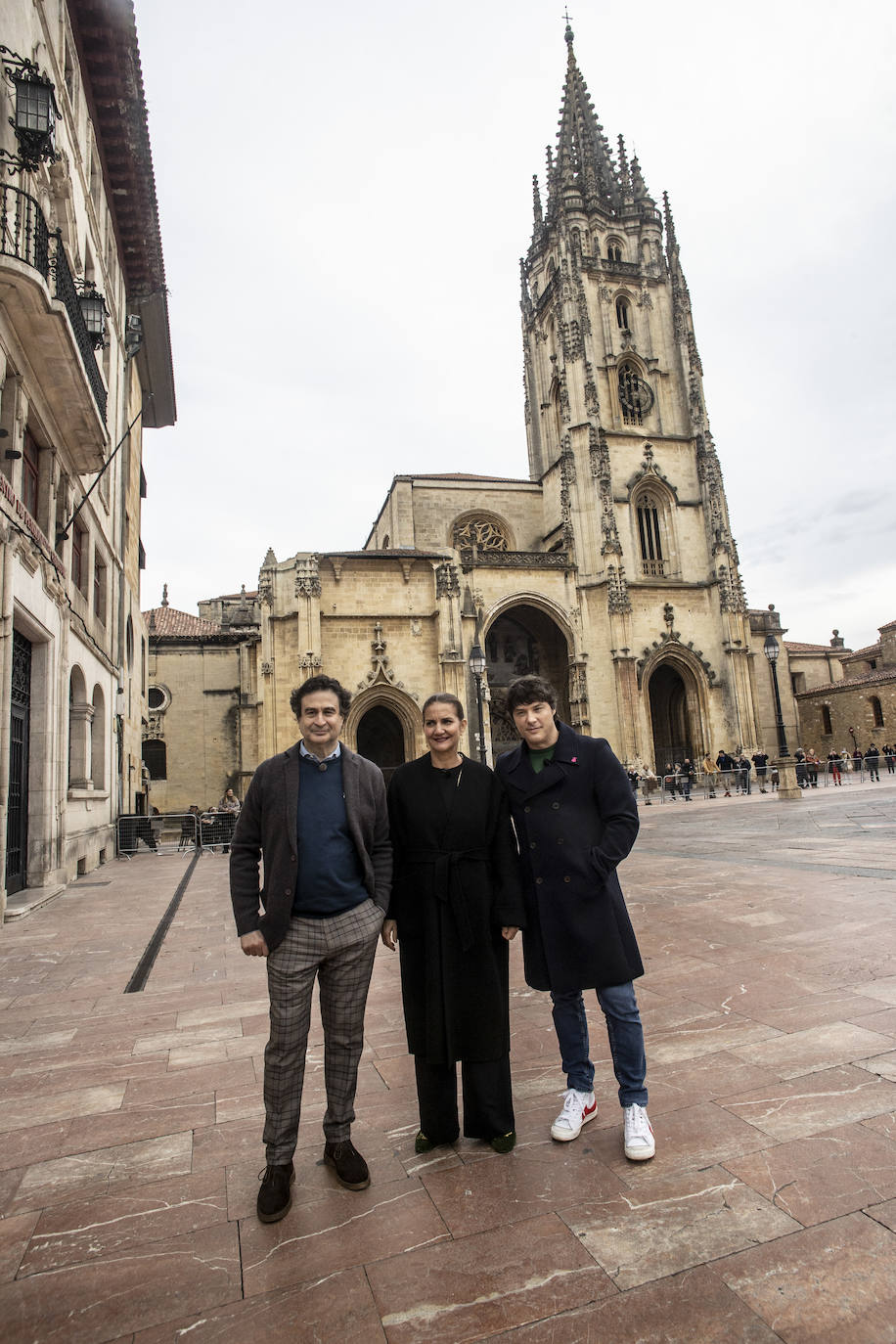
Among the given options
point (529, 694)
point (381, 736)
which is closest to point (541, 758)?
point (529, 694)

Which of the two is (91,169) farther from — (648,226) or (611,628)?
(648,226)

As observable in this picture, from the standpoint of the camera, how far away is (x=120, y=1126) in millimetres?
3006

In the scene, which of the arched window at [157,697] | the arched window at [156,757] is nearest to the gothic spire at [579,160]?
the arched window at [157,697]

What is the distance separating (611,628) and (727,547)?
722cm

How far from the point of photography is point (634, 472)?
110ft

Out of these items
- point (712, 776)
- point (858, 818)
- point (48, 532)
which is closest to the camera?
point (48, 532)

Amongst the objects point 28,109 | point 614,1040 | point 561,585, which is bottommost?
point 614,1040

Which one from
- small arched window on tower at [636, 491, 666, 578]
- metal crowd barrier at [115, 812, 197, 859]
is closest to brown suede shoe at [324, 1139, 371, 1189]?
metal crowd barrier at [115, 812, 197, 859]

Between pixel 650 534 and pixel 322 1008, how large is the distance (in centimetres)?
3358

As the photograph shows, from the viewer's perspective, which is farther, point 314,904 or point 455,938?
point 455,938

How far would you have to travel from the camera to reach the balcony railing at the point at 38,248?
7645 mm

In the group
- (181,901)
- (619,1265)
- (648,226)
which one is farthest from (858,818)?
(648,226)

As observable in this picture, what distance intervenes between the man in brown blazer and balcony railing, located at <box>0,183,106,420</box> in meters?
7.45

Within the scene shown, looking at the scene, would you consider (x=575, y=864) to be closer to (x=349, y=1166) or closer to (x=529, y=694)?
(x=529, y=694)
